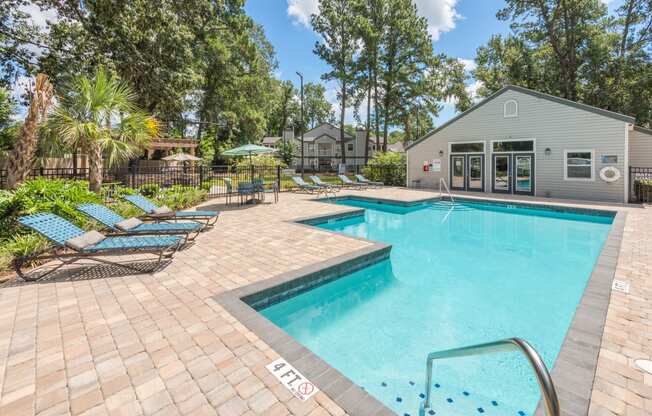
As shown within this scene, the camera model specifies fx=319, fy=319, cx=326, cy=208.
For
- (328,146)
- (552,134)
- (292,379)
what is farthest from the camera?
(328,146)

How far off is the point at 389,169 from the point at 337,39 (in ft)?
52.7

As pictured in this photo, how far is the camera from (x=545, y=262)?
685 centimetres

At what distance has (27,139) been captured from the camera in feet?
23.6

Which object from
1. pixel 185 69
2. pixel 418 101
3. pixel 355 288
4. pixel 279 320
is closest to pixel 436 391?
pixel 279 320

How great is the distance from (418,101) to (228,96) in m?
18.5

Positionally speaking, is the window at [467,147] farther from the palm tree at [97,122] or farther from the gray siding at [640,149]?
the palm tree at [97,122]

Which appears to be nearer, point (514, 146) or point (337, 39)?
point (514, 146)

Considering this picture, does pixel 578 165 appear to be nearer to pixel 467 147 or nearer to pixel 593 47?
pixel 467 147

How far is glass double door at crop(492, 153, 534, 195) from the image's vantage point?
605 inches

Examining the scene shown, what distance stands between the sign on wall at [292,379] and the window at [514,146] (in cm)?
1656

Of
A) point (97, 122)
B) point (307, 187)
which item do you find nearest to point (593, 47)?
Answer: point (307, 187)

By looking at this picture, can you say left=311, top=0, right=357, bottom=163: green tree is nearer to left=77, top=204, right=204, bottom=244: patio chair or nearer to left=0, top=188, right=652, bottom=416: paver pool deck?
left=77, top=204, right=204, bottom=244: patio chair

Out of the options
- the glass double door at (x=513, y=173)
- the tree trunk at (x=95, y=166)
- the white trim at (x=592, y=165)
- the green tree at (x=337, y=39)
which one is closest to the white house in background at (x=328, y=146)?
the green tree at (x=337, y=39)

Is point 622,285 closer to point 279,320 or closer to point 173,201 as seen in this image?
point 279,320
